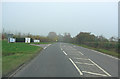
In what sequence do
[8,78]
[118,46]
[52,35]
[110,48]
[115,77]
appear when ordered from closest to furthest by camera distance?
[8,78]
[115,77]
[118,46]
[110,48]
[52,35]

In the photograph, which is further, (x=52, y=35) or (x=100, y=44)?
(x=52, y=35)

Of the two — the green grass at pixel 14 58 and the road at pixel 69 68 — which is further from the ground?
the green grass at pixel 14 58

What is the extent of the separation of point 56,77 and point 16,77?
184 cm

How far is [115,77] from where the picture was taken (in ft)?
21.0

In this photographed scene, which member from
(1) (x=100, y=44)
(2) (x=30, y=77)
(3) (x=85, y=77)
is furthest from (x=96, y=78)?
(1) (x=100, y=44)

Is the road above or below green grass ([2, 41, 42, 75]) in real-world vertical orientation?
below

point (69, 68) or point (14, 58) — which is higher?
point (14, 58)

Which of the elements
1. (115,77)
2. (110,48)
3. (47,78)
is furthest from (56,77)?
(110,48)

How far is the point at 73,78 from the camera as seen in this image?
6066 mm

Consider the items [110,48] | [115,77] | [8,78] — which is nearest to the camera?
[8,78]

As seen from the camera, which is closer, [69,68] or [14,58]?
[69,68]

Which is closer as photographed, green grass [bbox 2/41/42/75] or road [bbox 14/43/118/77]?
road [bbox 14/43/118/77]

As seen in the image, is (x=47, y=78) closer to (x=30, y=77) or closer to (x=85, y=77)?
(x=30, y=77)

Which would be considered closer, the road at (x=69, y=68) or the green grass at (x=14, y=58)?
the road at (x=69, y=68)
